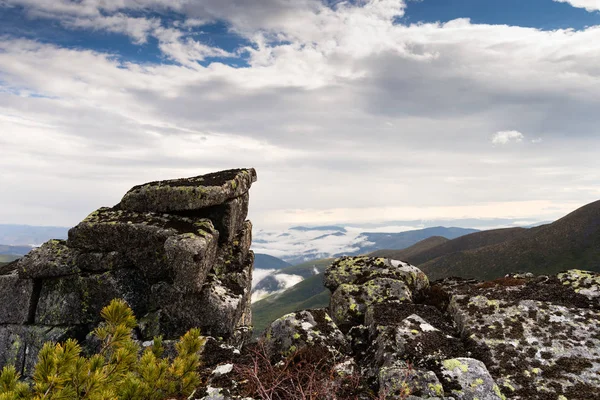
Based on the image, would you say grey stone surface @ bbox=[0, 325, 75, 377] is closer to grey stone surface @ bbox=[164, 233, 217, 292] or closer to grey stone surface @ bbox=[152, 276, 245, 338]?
grey stone surface @ bbox=[152, 276, 245, 338]

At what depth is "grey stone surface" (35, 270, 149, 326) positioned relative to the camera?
73.2 ft

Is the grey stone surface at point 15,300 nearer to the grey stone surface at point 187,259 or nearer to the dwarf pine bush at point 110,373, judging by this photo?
the grey stone surface at point 187,259

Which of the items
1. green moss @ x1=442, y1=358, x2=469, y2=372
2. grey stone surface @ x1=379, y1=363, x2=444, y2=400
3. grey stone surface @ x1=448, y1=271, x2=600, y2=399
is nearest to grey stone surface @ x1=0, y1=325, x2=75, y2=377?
grey stone surface @ x1=379, y1=363, x2=444, y2=400

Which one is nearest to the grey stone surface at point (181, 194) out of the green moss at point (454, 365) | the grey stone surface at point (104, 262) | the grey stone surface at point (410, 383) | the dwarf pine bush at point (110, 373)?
the grey stone surface at point (104, 262)

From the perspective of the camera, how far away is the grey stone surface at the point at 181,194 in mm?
24109

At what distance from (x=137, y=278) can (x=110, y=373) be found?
13.8 meters

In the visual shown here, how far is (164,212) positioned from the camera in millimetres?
24672

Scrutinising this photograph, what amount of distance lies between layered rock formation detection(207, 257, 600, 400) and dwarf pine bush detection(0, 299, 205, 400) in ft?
6.66

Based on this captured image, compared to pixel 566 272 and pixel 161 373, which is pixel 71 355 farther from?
pixel 566 272

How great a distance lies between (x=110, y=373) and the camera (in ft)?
32.6

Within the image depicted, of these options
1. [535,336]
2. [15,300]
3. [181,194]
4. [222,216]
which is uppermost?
[181,194]

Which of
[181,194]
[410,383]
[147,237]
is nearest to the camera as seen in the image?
[410,383]

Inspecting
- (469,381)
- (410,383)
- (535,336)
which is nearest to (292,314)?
(410,383)

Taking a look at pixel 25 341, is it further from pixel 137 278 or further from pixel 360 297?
pixel 360 297
